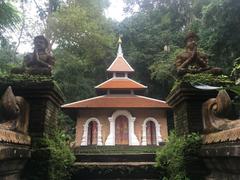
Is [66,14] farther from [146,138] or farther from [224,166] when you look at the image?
[224,166]

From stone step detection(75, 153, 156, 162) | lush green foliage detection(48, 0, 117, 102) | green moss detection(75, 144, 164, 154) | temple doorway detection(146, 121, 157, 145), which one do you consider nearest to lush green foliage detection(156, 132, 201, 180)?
stone step detection(75, 153, 156, 162)

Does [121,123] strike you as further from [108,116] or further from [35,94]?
[35,94]

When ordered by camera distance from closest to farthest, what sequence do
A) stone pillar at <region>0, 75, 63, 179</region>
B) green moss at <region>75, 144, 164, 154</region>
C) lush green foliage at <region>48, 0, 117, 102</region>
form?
stone pillar at <region>0, 75, 63, 179</region> → green moss at <region>75, 144, 164, 154</region> → lush green foliage at <region>48, 0, 117, 102</region>

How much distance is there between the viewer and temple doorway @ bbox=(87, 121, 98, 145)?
2023 centimetres

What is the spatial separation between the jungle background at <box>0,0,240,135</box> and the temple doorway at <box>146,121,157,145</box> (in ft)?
18.8

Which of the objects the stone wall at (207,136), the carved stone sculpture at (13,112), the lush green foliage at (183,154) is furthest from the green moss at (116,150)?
the carved stone sculpture at (13,112)

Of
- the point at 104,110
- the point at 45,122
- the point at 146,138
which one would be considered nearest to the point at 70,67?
the point at 104,110

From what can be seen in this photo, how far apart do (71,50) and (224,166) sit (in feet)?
74.3

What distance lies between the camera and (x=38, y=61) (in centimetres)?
553

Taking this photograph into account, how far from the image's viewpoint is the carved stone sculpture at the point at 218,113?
14.0 feet

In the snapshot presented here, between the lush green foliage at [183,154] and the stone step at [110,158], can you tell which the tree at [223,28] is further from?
the lush green foliage at [183,154]

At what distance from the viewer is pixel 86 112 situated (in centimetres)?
2019

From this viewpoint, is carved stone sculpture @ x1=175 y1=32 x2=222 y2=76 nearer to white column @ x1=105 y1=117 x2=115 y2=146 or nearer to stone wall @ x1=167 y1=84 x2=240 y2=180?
stone wall @ x1=167 y1=84 x2=240 y2=180

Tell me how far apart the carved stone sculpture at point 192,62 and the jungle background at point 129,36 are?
3907 millimetres
